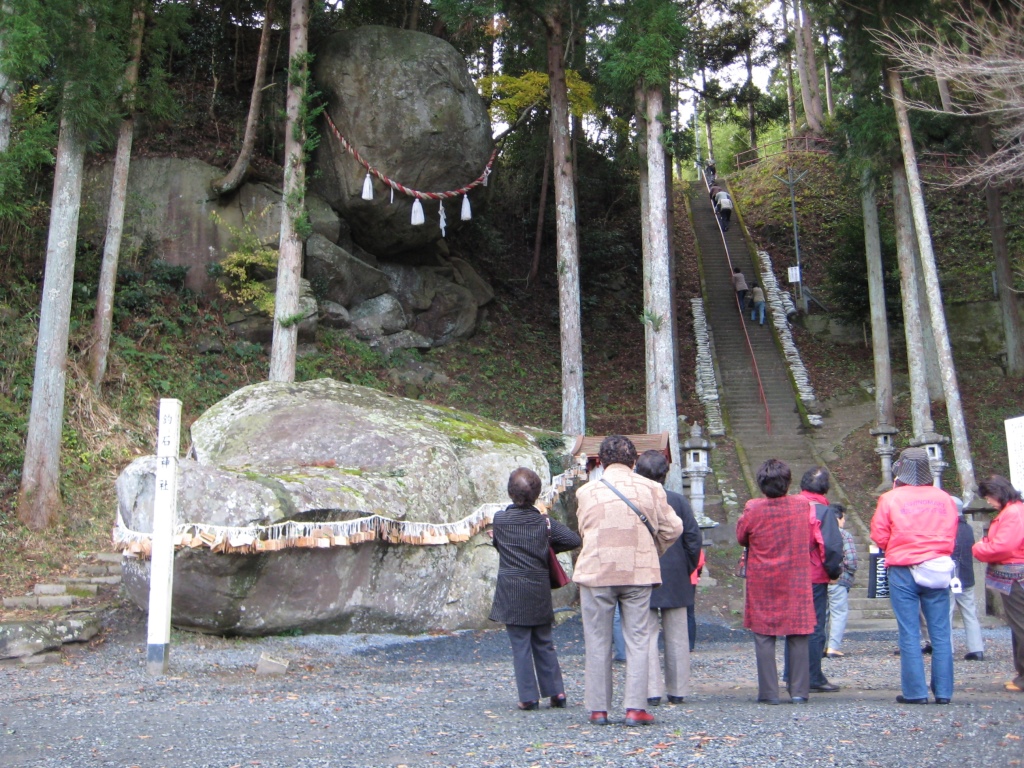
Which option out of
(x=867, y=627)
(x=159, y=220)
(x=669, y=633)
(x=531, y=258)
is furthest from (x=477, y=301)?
(x=669, y=633)

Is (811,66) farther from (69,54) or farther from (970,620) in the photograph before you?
(970,620)

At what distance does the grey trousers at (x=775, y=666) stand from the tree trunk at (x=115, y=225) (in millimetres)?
12991

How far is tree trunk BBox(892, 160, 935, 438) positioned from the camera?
55.6ft

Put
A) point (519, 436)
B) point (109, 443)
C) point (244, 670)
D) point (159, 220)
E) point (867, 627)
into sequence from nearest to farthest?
A: point (244, 670), point (867, 627), point (519, 436), point (109, 443), point (159, 220)

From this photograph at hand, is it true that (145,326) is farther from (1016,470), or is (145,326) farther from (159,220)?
(1016,470)

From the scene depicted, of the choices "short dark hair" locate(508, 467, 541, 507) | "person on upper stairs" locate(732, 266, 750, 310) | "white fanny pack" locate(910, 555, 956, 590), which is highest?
"person on upper stairs" locate(732, 266, 750, 310)

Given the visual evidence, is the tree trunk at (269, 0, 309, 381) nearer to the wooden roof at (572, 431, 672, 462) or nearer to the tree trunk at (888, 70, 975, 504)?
the wooden roof at (572, 431, 672, 462)

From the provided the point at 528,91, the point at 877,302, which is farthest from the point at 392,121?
the point at 877,302

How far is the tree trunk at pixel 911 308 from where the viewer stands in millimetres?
16953

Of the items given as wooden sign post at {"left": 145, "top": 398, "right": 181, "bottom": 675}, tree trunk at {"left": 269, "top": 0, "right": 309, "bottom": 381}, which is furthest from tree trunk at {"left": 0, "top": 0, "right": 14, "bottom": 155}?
wooden sign post at {"left": 145, "top": 398, "right": 181, "bottom": 675}

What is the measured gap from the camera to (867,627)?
1106 centimetres

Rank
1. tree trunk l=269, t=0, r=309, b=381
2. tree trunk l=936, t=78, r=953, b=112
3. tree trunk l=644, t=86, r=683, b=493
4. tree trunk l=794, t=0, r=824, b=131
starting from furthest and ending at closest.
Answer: tree trunk l=794, t=0, r=824, b=131
tree trunk l=936, t=78, r=953, b=112
tree trunk l=269, t=0, r=309, b=381
tree trunk l=644, t=86, r=683, b=493

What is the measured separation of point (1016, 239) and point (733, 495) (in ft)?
45.6

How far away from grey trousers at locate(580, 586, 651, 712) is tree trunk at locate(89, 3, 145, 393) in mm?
12749
